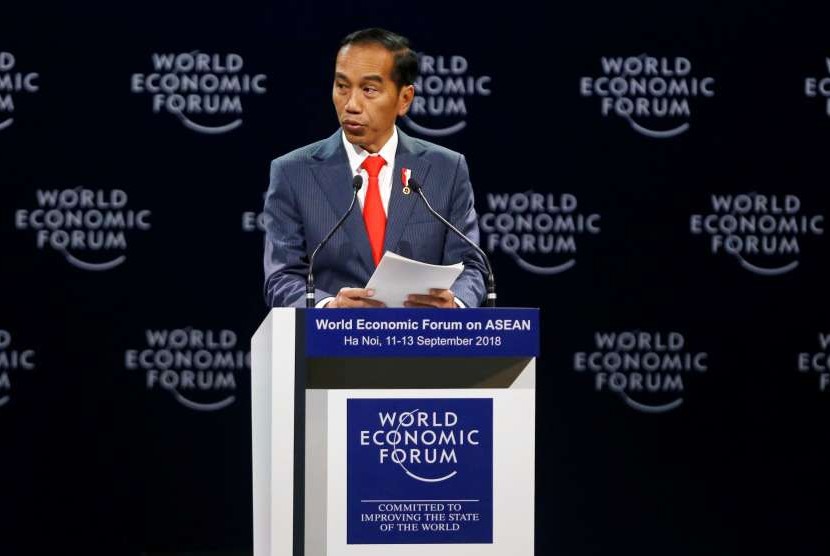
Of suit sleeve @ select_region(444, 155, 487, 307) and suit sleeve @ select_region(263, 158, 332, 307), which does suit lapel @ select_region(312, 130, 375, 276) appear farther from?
suit sleeve @ select_region(444, 155, 487, 307)

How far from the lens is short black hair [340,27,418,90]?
335 centimetres

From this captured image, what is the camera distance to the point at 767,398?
4762mm

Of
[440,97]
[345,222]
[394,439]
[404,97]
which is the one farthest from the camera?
[440,97]

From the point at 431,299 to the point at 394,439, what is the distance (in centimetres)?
38

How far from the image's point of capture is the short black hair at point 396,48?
3.35 meters

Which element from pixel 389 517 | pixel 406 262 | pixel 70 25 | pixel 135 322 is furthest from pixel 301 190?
pixel 70 25

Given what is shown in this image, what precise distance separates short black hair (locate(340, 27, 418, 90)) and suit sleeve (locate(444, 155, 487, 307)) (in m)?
0.30

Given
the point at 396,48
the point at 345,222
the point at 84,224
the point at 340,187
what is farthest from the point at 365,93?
the point at 84,224

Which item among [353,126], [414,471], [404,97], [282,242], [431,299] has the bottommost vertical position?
[414,471]

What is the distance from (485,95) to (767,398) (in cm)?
173

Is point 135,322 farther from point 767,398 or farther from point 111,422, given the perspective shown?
point 767,398

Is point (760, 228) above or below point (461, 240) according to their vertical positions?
above

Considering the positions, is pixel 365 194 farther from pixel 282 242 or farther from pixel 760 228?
pixel 760 228

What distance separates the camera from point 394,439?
230 cm
